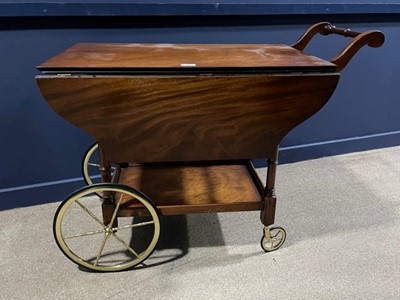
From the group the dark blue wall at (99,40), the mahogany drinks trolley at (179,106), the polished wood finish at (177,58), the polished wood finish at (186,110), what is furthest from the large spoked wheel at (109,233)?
the polished wood finish at (177,58)

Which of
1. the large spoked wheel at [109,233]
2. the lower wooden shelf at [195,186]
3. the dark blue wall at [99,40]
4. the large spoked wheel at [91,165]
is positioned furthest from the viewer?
the large spoked wheel at [91,165]

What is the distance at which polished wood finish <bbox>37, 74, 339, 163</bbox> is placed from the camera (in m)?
1.01

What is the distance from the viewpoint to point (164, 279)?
1.24 meters

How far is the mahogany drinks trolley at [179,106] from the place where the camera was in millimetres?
1011

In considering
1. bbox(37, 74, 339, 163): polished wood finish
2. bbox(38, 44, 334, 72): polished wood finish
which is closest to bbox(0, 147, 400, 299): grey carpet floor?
bbox(37, 74, 339, 163): polished wood finish

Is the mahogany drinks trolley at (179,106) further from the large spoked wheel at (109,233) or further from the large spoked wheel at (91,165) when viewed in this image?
the large spoked wheel at (91,165)

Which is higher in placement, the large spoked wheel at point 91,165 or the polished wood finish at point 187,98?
the polished wood finish at point 187,98

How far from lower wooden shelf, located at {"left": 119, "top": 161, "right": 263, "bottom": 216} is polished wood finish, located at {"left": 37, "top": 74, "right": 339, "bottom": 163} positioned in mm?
204

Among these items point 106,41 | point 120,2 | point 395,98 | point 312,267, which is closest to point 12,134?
point 106,41

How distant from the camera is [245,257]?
1345 mm

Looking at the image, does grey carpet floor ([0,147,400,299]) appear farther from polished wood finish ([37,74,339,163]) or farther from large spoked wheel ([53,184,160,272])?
polished wood finish ([37,74,339,163])

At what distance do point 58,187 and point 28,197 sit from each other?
131 millimetres

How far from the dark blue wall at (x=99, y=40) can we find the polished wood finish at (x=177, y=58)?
225 mm

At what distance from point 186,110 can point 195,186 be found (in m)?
0.44
